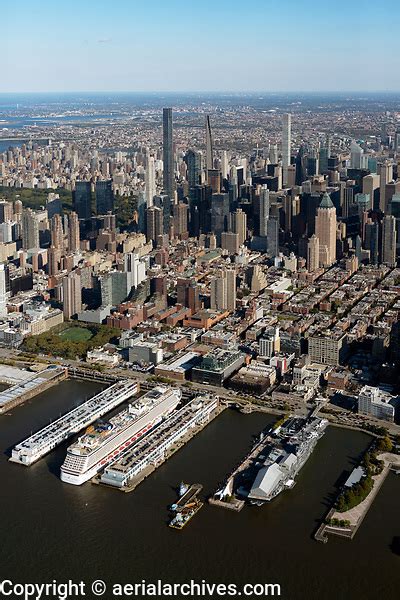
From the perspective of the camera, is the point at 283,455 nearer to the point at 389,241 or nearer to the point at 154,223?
the point at 389,241

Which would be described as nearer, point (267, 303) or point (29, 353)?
point (29, 353)

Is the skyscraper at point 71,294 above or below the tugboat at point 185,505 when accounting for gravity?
above

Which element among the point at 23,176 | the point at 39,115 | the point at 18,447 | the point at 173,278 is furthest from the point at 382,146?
the point at 39,115

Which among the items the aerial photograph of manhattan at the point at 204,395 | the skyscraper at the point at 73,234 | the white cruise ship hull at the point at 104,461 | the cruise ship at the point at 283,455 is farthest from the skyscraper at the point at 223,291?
the skyscraper at the point at 73,234

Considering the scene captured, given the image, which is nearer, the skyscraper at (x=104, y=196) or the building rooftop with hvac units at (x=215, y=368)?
the building rooftop with hvac units at (x=215, y=368)

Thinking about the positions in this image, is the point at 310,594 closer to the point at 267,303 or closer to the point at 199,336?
the point at 199,336

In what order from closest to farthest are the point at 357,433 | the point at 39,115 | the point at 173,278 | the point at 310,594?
the point at 310,594 → the point at 357,433 → the point at 173,278 → the point at 39,115

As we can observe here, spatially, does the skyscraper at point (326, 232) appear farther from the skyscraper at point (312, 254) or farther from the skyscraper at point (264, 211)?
the skyscraper at point (264, 211)

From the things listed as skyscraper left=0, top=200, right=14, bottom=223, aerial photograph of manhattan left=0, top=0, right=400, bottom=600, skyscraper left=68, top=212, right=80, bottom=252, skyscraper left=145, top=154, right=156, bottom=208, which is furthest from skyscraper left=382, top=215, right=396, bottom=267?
skyscraper left=0, top=200, right=14, bottom=223

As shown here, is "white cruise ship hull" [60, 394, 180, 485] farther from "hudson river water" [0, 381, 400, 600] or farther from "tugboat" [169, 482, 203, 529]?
"tugboat" [169, 482, 203, 529]
